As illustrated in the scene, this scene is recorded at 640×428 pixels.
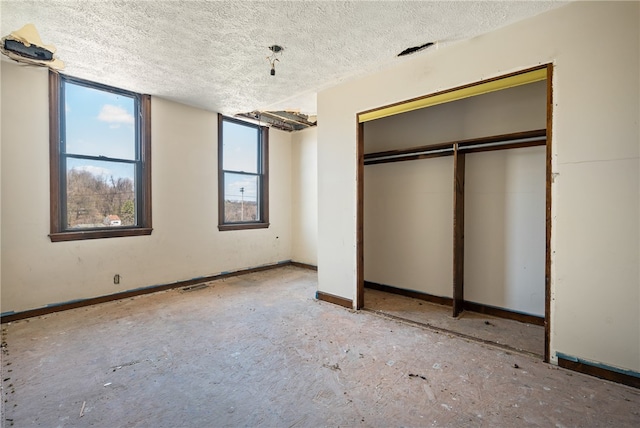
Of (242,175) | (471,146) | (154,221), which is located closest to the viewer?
(471,146)

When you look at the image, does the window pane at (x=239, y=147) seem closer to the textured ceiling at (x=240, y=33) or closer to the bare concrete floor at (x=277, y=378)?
the textured ceiling at (x=240, y=33)

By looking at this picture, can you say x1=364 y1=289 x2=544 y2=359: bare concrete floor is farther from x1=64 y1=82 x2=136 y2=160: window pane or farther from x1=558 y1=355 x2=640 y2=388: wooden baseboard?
x1=64 y1=82 x2=136 y2=160: window pane

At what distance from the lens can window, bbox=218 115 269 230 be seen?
5004 millimetres

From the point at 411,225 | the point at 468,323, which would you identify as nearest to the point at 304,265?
the point at 411,225

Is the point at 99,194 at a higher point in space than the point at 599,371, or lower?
higher

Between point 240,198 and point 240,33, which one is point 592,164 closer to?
point 240,33

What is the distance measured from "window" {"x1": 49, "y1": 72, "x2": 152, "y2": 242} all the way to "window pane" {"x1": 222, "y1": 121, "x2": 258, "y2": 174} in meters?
1.26

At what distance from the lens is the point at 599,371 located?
2.07m

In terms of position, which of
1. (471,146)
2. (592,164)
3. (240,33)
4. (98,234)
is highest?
(240,33)

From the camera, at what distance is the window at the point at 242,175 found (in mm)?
5004

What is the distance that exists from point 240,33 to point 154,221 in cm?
282

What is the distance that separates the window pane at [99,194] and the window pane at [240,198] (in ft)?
4.72

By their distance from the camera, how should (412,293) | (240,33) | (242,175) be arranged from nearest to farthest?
1. (240,33)
2. (412,293)
3. (242,175)

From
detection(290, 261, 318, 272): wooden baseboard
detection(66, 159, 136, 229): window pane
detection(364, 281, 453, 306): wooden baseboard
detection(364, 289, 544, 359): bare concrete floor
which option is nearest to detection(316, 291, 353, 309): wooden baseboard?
detection(364, 289, 544, 359): bare concrete floor
